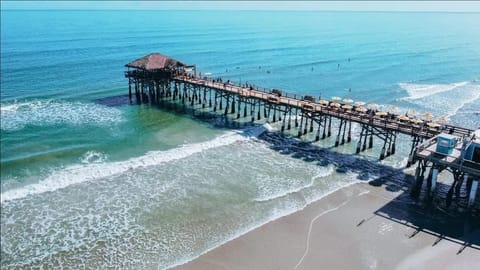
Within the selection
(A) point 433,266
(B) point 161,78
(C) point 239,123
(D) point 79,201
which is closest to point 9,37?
(B) point 161,78

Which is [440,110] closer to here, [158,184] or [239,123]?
[239,123]

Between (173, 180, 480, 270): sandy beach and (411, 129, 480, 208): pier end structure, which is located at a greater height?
(411, 129, 480, 208): pier end structure

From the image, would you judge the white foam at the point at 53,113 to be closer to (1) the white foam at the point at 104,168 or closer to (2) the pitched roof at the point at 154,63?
(2) the pitched roof at the point at 154,63

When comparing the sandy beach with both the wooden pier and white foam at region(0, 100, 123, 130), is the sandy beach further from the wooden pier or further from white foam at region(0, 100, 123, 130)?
white foam at region(0, 100, 123, 130)

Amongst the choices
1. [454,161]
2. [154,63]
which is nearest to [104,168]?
[154,63]

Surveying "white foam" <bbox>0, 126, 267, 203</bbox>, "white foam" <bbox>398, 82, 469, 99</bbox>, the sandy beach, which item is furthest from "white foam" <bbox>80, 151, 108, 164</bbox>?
"white foam" <bbox>398, 82, 469, 99</bbox>
